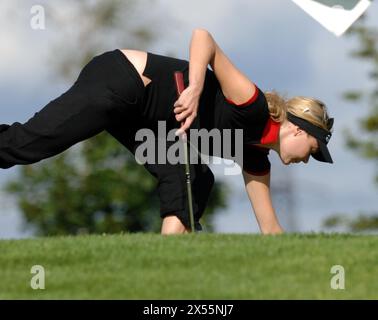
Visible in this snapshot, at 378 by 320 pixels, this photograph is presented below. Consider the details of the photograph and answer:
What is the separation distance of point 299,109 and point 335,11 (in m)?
0.83

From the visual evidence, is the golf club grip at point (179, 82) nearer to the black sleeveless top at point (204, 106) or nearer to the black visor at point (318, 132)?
the black sleeveless top at point (204, 106)

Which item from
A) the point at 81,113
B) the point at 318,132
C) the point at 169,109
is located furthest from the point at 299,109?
the point at 81,113

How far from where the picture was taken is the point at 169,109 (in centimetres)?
784

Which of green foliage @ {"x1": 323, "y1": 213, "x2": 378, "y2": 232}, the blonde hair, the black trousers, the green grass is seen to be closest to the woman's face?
the blonde hair

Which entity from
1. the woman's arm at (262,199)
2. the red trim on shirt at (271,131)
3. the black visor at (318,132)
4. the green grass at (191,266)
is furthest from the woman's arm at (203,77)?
the woman's arm at (262,199)

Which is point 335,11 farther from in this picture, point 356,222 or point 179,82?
point 356,222

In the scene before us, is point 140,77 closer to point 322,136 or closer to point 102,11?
point 322,136

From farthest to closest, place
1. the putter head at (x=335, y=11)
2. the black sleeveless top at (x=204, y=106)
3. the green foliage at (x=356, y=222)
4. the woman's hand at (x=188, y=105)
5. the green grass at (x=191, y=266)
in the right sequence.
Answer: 1. the green foliage at (x=356, y=222)
2. the black sleeveless top at (x=204, y=106)
3. the putter head at (x=335, y=11)
4. the woman's hand at (x=188, y=105)
5. the green grass at (x=191, y=266)

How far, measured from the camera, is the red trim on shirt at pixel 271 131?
310 inches

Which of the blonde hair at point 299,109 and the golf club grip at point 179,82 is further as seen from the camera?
the blonde hair at point 299,109

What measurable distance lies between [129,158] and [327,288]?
2752 cm

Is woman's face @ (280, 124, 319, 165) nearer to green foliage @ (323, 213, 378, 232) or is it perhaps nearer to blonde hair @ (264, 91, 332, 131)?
blonde hair @ (264, 91, 332, 131)

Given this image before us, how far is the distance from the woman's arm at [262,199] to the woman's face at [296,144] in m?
0.67

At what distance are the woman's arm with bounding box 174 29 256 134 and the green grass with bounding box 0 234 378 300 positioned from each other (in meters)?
0.98
